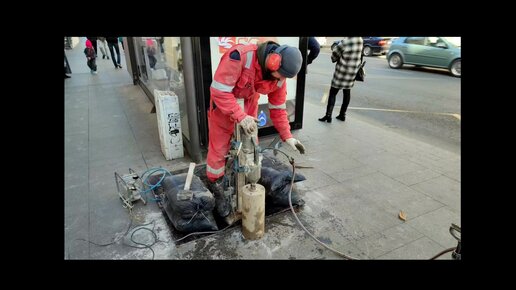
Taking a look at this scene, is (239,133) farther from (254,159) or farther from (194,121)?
(194,121)

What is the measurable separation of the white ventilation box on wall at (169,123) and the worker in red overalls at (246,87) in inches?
48.6

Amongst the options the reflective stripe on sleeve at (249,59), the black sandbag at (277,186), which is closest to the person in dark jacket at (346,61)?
the black sandbag at (277,186)

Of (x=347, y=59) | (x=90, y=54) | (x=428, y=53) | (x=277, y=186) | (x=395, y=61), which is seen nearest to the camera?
(x=277, y=186)

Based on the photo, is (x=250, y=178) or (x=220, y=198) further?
(x=220, y=198)

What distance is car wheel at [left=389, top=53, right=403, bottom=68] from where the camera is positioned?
511 inches

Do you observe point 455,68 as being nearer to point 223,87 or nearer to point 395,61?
point 395,61

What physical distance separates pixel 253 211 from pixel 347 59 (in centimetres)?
381

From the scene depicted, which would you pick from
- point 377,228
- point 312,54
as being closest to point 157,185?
point 377,228

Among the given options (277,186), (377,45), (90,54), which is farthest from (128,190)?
(377,45)

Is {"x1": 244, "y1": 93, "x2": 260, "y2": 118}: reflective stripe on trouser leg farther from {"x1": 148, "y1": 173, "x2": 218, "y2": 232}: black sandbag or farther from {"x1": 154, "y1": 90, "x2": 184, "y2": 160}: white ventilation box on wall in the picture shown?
{"x1": 154, "y1": 90, "x2": 184, "y2": 160}: white ventilation box on wall

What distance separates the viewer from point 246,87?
9.09 feet

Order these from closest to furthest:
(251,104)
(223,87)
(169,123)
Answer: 1. (223,87)
2. (251,104)
3. (169,123)

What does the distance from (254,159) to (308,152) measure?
2.18 m

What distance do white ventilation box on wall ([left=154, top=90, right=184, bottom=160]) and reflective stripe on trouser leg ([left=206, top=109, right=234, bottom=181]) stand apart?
1185mm
